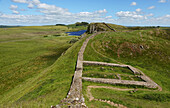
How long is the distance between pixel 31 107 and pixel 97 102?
29.2 feet

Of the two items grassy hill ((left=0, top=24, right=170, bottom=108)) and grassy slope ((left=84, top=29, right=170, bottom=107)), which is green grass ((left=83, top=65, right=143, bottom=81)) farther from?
grassy slope ((left=84, top=29, right=170, bottom=107))

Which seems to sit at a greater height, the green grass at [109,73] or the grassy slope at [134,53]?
the grassy slope at [134,53]

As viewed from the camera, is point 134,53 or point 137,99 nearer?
point 137,99

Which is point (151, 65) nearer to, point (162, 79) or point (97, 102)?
point (162, 79)

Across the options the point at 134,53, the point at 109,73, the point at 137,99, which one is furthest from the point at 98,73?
the point at 134,53

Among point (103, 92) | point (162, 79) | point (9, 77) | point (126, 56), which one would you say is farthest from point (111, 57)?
point (9, 77)

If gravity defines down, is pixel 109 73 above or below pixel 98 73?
below

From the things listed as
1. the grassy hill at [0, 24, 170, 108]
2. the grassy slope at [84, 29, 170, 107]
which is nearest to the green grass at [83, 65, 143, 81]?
the grassy hill at [0, 24, 170, 108]

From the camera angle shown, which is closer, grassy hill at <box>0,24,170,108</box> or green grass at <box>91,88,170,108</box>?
green grass at <box>91,88,170,108</box>

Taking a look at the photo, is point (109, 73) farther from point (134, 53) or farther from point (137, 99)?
point (134, 53)

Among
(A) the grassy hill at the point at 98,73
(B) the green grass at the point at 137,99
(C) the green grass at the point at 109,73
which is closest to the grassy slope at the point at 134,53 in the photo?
(A) the grassy hill at the point at 98,73

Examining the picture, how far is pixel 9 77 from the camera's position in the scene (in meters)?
31.8

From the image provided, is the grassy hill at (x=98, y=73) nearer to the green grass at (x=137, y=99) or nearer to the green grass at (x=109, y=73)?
the green grass at (x=137, y=99)

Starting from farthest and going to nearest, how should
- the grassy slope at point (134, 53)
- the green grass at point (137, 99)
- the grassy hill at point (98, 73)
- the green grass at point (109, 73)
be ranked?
1. the grassy slope at point (134, 53)
2. the green grass at point (109, 73)
3. the grassy hill at point (98, 73)
4. the green grass at point (137, 99)
